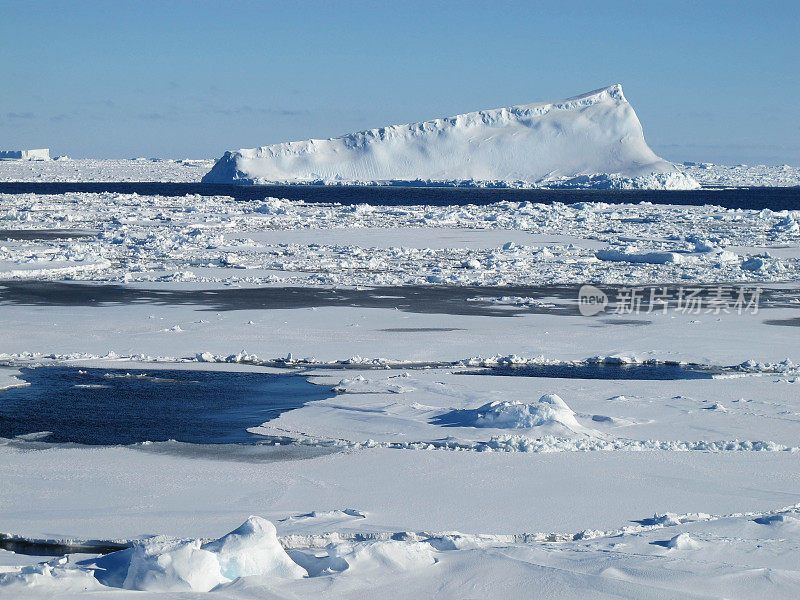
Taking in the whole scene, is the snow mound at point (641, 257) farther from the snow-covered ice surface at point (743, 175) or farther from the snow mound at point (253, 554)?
the snow-covered ice surface at point (743, 175)

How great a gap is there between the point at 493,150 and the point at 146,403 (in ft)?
247

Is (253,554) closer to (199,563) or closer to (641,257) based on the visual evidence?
(199,563)

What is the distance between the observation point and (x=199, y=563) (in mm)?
3689

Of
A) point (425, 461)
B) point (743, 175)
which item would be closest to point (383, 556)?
point (425, 461)

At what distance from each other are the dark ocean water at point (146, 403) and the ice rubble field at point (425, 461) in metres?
0.27

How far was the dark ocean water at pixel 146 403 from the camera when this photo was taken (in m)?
6.30

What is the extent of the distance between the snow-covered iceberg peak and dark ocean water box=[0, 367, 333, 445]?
7293 centimetres

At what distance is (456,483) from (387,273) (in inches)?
443

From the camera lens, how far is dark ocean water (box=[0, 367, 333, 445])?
630 cm

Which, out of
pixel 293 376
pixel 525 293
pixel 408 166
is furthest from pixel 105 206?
pixel 408 166

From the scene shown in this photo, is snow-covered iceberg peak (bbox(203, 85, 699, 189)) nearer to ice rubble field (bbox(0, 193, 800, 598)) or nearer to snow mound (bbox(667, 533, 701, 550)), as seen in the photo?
ice rubble field (bbox(0, 193, 800, 598))

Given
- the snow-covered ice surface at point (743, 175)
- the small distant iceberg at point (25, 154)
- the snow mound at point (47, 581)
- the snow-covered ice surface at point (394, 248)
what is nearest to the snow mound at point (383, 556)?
the snow mound at point (47, 581)

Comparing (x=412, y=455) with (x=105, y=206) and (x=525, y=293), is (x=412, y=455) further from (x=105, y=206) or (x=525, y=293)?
(x=105, y=206)

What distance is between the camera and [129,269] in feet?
54.3
